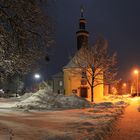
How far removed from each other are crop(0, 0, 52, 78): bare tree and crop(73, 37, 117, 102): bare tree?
34.6 m

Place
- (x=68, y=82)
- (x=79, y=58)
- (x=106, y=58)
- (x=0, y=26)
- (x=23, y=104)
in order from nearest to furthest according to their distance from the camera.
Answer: (x=0, y=26) → (x=23, y=104) → (x=106, y=58) → (x=79, y=58) → (x=68, y=82)

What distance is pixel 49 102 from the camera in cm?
3669

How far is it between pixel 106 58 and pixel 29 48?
124 ft

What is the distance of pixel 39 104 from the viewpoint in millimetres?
35188

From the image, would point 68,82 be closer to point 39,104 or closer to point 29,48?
point 39,104

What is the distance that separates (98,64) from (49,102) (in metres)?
15.9

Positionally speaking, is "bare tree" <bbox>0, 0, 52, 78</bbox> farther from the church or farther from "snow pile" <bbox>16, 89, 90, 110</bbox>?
the church

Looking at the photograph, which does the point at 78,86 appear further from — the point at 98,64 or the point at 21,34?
the point at 21,34

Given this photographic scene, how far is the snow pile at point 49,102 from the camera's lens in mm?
34344

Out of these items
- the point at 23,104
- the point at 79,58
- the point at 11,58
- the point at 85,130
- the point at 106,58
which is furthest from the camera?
the point at 79,58

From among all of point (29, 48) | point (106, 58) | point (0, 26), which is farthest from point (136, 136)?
point (106, 58)

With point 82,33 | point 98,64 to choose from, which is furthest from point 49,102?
point 82,33

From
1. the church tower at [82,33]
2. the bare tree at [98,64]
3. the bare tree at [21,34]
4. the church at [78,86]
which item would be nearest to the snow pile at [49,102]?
the bare tree at [98,64]

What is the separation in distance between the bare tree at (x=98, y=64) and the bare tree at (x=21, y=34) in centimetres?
3463
